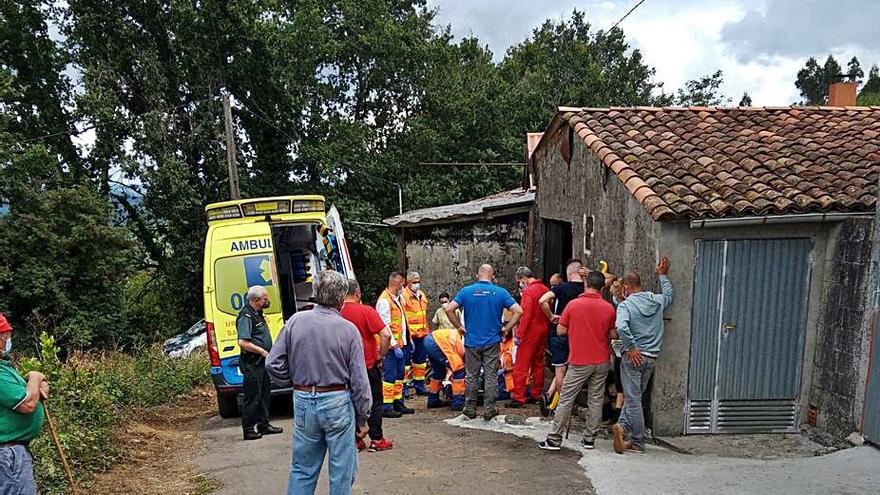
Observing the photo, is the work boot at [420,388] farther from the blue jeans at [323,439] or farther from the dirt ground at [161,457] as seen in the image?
the blue jeans at [323,439]

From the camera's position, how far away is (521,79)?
25250mm

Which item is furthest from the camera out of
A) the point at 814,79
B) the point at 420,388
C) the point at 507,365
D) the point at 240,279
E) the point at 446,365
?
the point at 814,79

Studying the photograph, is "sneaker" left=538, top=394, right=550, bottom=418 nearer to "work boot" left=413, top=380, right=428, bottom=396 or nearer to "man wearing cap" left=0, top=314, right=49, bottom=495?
"work boot" left=413, top=380, right=428, bottom=396

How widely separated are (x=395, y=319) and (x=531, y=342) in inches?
71.4

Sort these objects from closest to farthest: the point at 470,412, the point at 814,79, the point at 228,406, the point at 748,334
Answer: the point at 748,334
the point at 470,412
the point at 228,406
the point at 814,79

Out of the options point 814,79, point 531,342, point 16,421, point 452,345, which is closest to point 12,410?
point 16,421

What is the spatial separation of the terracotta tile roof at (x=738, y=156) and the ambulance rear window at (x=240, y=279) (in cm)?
458

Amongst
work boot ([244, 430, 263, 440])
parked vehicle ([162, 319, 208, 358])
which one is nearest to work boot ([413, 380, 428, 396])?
work boot ([244, 430, 263, 440])

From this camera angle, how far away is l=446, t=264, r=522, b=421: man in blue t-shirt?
274 inches

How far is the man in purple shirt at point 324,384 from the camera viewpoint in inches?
160

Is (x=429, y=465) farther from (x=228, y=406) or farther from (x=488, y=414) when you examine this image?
(x=228, y=406)

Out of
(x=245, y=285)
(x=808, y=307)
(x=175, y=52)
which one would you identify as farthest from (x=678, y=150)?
(x=175, y=52)

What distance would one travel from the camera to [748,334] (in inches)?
249

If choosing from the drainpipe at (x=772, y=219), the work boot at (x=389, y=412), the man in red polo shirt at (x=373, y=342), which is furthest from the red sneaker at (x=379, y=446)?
the drainpipe at (x=772, y=219)
